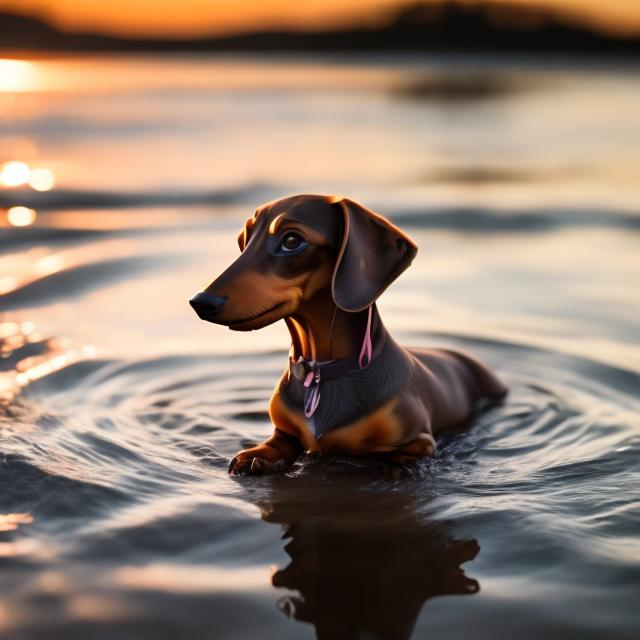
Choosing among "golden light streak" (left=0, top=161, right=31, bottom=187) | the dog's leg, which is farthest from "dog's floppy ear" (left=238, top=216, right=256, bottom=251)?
"golden light streak" (left=0, top=161, right=31, bottom=187)

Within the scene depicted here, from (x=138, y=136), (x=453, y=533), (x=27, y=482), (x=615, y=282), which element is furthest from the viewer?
(x=138, y=136)

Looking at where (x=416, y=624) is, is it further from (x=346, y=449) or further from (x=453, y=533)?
(x=346, y=449)

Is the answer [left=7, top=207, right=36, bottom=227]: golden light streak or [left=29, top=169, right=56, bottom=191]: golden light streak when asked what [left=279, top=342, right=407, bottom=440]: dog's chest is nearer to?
[left=7, top=207, right=36, bottom=227]: golden light streak

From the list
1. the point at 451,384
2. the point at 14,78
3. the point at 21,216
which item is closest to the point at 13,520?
the point at 451,384

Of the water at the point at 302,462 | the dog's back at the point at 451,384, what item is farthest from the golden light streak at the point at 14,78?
the dog's back at the point at 451,384

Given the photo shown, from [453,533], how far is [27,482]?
6.09ft

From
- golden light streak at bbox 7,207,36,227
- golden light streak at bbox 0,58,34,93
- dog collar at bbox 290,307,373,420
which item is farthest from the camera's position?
golden light streak at bbox 0,58,34,93

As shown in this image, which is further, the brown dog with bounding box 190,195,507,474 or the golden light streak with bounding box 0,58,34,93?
the golden light streak with bounding box 0,58,34,93

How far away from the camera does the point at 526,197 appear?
14.7 meters

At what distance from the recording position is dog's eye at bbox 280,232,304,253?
498 cm

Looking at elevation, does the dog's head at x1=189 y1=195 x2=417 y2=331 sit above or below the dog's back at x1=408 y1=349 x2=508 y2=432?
above

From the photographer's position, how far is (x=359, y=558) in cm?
446

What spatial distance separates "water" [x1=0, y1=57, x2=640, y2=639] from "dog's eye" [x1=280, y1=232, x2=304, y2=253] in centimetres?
106

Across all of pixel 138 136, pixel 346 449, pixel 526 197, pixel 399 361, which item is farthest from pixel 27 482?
pixel 138 136
